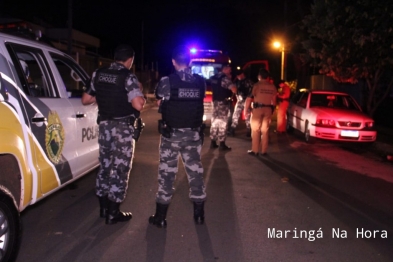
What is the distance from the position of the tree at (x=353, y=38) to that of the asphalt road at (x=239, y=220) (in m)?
4.61

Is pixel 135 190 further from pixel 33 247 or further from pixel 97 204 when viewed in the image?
pixel 33 247

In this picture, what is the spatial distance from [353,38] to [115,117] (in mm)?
9155

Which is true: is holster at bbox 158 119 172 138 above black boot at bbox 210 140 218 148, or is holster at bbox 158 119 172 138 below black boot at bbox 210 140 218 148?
above

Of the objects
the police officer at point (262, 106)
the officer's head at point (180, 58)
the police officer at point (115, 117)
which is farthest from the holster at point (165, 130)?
the police officer at point (262, 106)

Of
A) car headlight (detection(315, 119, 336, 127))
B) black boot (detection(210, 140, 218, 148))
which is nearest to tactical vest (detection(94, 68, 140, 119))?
black boot (detection(210, 140, 218, 148))

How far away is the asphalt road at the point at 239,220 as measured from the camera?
4738 millimetres

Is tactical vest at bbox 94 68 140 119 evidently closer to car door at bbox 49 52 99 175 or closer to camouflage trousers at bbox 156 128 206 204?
car door at bbox 49 52 99 175

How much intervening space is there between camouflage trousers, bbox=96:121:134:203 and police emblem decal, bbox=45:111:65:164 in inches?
16.7

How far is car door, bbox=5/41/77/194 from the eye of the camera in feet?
15.0

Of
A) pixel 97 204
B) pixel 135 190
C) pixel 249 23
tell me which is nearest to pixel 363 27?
pixel 135 190

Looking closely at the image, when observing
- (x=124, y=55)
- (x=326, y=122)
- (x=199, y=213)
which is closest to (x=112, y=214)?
(x=199, y=213)

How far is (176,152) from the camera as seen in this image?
5.34 m

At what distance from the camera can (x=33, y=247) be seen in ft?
15.7

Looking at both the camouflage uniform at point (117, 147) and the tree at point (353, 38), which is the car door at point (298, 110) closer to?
the tree at point (353, 38)
